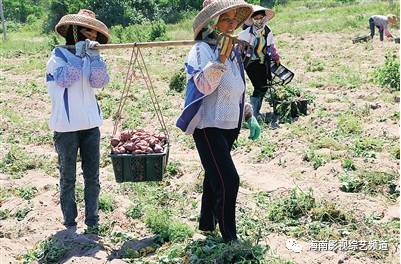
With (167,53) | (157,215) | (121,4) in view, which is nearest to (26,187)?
(157,215)

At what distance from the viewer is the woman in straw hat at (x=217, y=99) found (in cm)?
381

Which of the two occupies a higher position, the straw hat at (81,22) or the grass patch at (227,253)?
the straw hat at (81,22)

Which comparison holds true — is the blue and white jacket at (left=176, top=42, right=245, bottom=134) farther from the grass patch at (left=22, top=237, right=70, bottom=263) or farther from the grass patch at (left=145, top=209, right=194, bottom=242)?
the grass patch at (left=22, top=237, right=70, bottom=263)

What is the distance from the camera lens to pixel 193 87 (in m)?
3.88

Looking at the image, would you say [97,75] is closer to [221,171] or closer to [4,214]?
[221,171]

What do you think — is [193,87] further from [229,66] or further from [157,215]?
[157,215]

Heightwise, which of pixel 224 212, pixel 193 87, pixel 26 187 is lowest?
pixel 26 187

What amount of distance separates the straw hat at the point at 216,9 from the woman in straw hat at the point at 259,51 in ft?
11.9

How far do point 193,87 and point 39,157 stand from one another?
12.2ft

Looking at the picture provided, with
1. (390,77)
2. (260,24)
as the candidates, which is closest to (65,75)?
(260,24)

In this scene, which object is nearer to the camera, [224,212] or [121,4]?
[224,212]

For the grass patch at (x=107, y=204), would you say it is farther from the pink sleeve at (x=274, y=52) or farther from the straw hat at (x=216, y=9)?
the pink sleeve at (x=274, y=52)

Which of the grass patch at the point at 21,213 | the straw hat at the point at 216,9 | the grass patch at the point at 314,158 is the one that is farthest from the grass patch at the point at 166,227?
the grass patch at the point at 314,158

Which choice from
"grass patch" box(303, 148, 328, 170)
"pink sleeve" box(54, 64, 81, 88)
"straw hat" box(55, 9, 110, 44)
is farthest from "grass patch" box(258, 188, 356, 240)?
"straw hat" box(55, 9, 110, 44)
